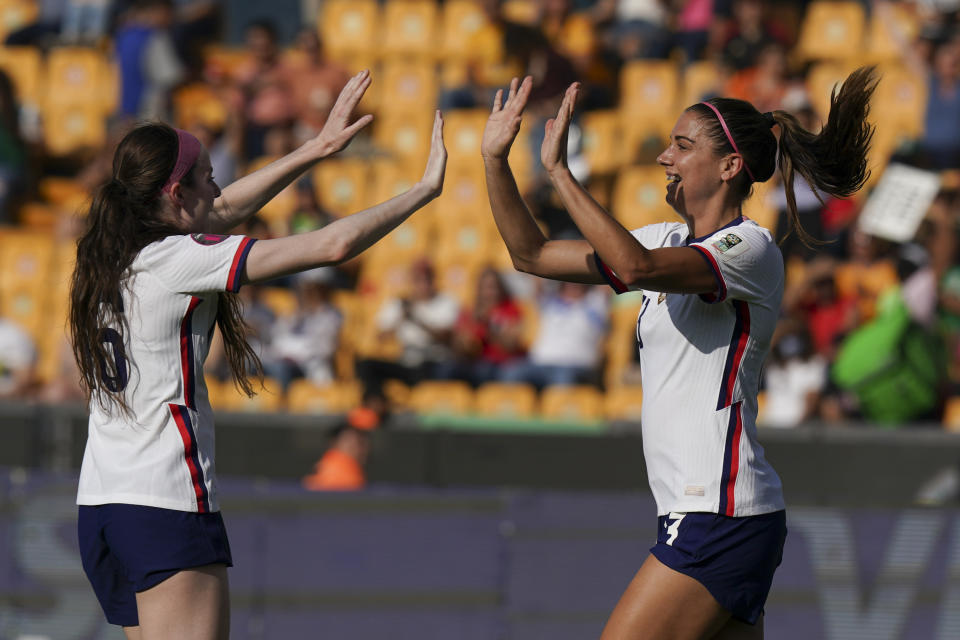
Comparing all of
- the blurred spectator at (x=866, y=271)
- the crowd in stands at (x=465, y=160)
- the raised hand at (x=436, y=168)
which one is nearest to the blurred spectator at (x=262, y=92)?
the crowd in stands at (x=465, y=160)

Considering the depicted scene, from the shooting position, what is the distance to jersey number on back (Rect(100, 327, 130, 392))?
3.81m

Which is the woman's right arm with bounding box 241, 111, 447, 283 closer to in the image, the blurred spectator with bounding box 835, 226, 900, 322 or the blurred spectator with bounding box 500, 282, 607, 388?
the blurred spectator with bounding box 500, 282, 607, 388

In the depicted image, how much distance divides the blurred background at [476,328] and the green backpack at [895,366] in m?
0.02

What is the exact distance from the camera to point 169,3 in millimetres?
13344

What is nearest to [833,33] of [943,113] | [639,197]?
[943,113]

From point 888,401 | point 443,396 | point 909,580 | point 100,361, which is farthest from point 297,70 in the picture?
point 100,361

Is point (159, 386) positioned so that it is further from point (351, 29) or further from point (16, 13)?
point (16, 13)

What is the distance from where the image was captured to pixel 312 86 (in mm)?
12383

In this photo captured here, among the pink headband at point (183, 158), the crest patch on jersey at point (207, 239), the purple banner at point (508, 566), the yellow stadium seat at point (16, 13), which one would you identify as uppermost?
the yellow stadium seat at point (16, 13)

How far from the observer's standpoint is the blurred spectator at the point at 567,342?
9961 millimetres

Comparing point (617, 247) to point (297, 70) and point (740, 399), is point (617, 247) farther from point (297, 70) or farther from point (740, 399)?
point (297, 70)

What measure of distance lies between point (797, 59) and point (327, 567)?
748cm

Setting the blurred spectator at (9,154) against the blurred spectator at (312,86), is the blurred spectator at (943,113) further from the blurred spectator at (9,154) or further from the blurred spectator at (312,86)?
the blurred spectator at (9,154)

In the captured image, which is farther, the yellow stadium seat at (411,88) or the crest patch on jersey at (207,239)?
the yellow stadium seat at (411,88)
